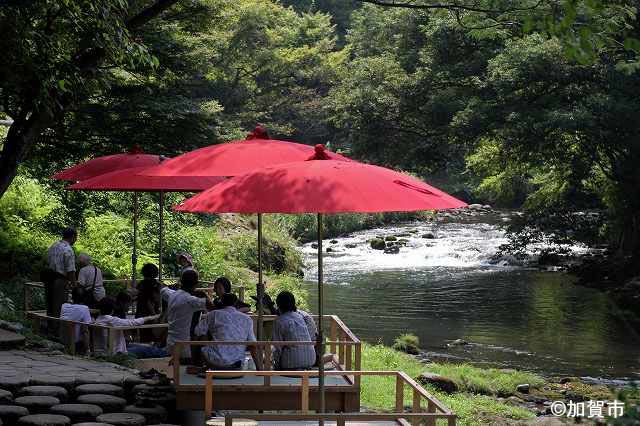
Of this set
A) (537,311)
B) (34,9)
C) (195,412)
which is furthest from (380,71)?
(195,412)

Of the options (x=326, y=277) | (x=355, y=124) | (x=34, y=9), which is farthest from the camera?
(x=355, y=124)

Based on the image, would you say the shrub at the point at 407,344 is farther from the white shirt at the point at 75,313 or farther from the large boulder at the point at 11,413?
the large boulder at the point at 11,413

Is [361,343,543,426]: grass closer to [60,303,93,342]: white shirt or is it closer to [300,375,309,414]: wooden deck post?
[60,303,93,342]: white shirt

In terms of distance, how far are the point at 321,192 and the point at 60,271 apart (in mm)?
5166

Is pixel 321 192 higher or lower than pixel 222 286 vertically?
higher

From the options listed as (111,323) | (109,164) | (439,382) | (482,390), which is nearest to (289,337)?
(111,323)

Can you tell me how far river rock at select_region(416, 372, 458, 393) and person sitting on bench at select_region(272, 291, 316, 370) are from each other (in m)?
6.15

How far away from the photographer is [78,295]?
407 inches

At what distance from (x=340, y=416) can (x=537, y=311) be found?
17.1 m

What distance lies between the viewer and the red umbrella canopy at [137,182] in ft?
32.6

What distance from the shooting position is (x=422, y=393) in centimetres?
636

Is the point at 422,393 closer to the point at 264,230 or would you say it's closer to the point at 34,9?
the point at 34,9

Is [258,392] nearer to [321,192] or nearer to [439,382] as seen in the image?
[321,192]

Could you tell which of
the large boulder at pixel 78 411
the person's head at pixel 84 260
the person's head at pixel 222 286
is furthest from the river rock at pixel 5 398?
the person's head at pixel 84 260
